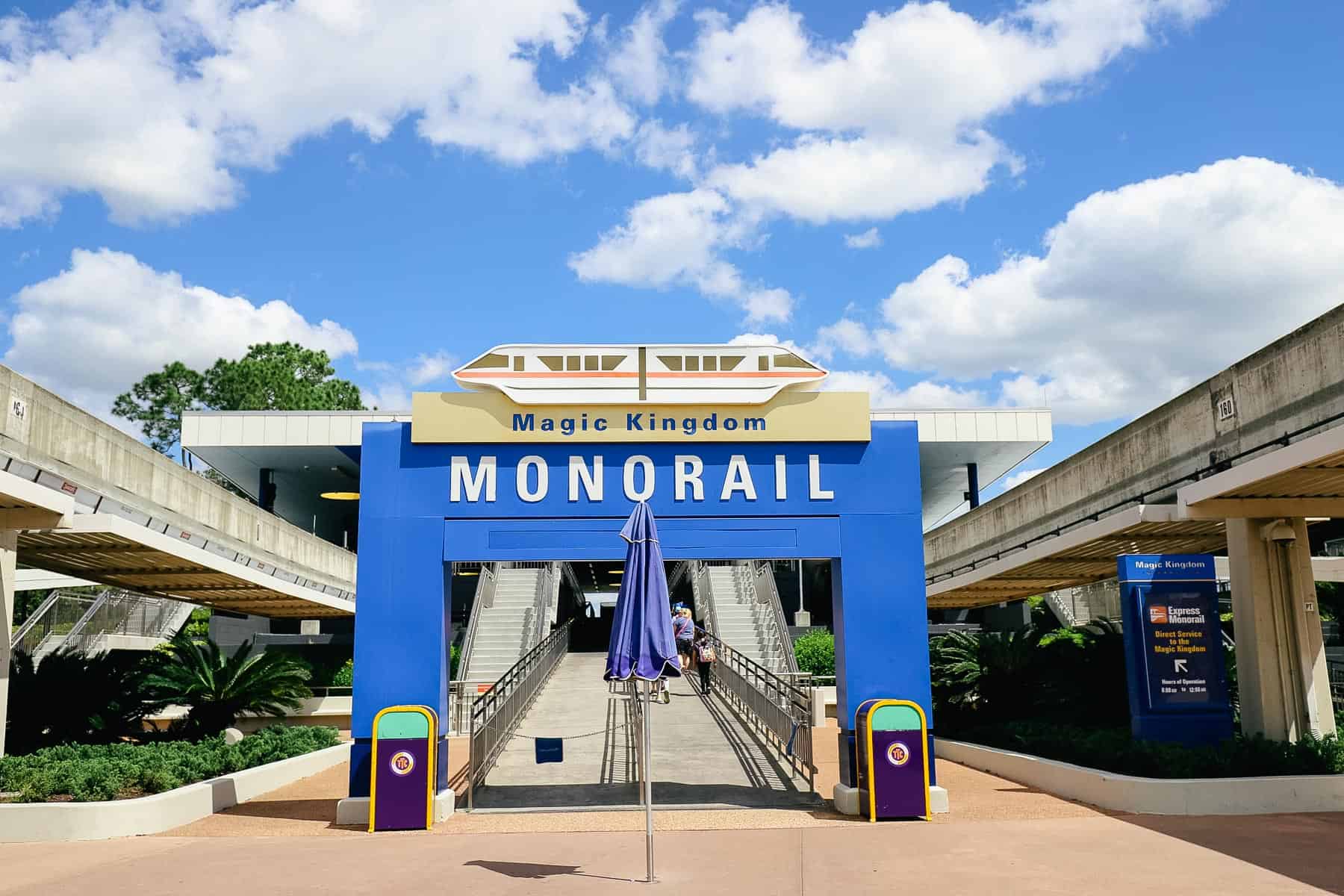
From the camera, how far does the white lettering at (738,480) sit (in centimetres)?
1229

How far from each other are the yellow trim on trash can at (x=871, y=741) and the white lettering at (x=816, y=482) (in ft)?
7.64

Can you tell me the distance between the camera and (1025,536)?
65.8ft

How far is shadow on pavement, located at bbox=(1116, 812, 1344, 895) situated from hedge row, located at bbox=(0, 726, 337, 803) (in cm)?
1031

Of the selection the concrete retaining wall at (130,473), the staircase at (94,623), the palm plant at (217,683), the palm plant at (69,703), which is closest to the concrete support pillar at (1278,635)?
the concrete retaining wall at (130,473)

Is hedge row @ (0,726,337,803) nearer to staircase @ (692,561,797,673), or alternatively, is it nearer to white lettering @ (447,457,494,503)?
white lettering @ (447,457,494,503)

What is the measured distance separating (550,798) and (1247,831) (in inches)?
295

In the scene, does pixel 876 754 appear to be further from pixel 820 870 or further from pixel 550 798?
pixel 550 798

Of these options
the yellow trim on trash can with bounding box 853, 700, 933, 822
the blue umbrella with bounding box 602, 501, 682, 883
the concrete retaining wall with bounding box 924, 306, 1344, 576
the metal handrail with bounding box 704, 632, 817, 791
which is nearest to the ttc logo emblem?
the blue umbrella with bounding box 602, 501, 682, 883

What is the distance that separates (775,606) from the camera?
29.0 m

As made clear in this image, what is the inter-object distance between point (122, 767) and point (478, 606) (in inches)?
722

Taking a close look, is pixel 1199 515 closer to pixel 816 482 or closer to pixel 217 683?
pixel 816 482

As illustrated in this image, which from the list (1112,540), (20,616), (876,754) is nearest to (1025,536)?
(1112,540)

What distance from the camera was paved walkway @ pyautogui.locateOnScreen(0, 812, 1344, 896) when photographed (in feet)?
26.6

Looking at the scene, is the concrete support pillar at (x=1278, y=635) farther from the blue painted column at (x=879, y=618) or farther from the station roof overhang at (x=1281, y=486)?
the blue painted column at (x=879, y=618)
